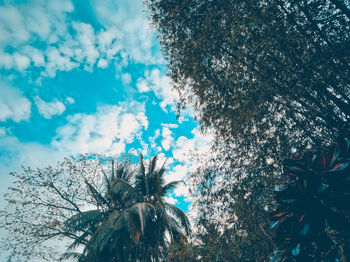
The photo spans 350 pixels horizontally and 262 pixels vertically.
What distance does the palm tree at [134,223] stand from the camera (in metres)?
9.06

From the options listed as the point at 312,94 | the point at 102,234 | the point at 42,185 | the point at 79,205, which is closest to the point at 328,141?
the point at 312,94

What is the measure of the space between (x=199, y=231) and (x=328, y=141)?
4.22m

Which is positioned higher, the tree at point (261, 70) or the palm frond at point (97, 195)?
the palm frond at point (97, 195)

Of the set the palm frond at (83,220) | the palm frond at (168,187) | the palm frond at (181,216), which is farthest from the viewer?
the palm frond at (168,187)

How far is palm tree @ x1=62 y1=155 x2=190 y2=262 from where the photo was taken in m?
9.06

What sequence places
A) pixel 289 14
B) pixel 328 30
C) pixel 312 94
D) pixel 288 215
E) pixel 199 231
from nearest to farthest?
pixel 288 215 → pixel 328 30 → pixel 289 14 → pixel 312 94 → pixel 199 231

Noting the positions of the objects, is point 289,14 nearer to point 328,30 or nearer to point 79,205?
point 328,30

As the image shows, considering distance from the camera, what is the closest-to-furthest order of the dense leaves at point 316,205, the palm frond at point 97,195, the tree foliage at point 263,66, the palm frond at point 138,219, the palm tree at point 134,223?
the dense leaves at point 316,205, the tree foliage at point 263,66, the palm frond at point 138,219, the palm tree at point 134,223, the palm frond at point 97,195

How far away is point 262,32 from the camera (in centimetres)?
459

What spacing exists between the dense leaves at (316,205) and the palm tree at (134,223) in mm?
5960

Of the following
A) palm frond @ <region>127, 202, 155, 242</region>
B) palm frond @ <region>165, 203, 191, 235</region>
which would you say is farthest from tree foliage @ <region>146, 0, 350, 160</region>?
palm frond @ <region>165, 203, 191, 235</region>

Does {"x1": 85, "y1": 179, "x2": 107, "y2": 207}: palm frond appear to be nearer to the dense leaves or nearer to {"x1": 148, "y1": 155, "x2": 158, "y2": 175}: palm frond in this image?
{"x1": 148, "y1": 155, "x2": 158, "y2": 175}: palm frond

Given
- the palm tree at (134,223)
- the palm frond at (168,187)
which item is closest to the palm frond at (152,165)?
the palm tree at (134,223)

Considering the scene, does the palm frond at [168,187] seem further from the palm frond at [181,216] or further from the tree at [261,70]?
the tree at [261,70]
